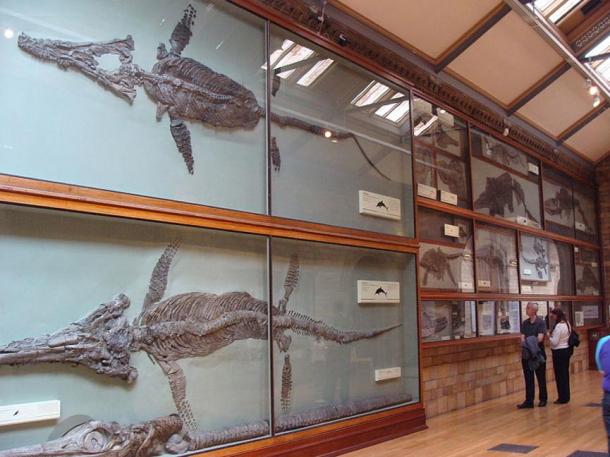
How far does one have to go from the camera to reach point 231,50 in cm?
600

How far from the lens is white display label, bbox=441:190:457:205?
9453 millimetres

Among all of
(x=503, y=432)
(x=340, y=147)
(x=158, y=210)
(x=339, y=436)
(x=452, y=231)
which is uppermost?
(x=340, y=147)

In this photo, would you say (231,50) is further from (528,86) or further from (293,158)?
(528,86)

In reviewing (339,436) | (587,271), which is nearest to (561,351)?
(339,436)

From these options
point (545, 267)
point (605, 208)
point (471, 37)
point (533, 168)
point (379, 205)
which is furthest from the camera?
point (605, 208)

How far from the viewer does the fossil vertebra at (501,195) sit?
10.8m

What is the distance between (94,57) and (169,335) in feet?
7.38

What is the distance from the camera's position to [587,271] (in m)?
15.2

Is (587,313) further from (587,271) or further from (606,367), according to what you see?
(606,367)

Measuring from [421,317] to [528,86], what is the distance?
16.7ft

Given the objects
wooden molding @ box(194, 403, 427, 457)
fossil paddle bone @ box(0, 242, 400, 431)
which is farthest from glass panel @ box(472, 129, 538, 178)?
fossil paddle bone @ box(0, 242, 400, 431)

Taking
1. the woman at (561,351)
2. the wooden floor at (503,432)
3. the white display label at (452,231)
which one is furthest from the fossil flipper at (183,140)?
the woman at (561,351)

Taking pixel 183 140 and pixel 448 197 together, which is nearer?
pixel 183 140

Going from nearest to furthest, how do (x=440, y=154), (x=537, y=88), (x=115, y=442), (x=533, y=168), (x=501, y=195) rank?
(x=115, y=442), (x=440, y=154), (x=537, y=88), (x=501, y=195), (x=533, y=168)
